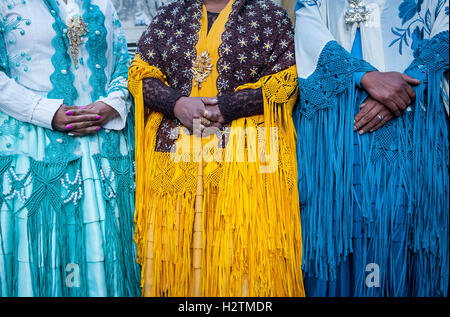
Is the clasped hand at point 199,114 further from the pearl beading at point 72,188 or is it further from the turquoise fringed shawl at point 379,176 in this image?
A: the pearl beading at point 72,188

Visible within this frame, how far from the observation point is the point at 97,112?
6.02ft

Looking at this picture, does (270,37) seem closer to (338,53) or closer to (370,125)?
(338,53)

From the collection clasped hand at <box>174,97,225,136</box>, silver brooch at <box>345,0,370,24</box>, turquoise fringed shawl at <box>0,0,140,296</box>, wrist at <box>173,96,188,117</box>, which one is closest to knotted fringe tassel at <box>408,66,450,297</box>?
silver brooch at <box>345,0,370,24</box>

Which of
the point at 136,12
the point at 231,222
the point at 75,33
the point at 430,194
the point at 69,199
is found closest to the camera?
the point at 430,194

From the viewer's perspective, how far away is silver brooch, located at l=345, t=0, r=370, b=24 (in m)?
1.71

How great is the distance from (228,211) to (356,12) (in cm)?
99

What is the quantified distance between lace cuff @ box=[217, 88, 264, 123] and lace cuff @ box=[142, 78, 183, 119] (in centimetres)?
20

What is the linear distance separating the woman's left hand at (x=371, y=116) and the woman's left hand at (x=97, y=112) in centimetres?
109

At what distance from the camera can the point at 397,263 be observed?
1.56 metres

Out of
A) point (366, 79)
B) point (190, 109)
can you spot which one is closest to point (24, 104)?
point (190, 109)

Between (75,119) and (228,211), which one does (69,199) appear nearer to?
(75,119)

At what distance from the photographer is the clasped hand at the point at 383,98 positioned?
5.08 ft
